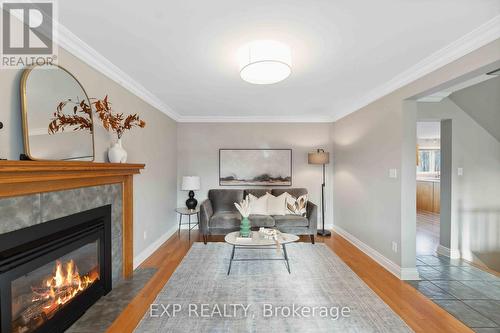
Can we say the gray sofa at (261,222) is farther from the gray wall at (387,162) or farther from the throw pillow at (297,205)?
the gray wall at (387,162)

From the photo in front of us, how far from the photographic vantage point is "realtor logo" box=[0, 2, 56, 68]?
1.54 meters

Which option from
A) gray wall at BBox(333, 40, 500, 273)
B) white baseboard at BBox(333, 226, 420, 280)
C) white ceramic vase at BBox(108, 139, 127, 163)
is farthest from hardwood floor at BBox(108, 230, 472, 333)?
white ceramic vase at BBox(108, 139, 127, 163)

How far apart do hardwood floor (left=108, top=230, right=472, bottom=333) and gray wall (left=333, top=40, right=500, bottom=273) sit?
0.29 meters

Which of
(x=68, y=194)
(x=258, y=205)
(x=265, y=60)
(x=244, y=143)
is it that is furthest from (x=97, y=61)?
(x=258, y=205)

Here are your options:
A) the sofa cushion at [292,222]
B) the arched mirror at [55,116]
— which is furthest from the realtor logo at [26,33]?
the sofa cushion at [292,222]

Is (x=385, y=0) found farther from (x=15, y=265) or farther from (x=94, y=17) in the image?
(x=15, y=265)

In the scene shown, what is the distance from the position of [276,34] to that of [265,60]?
0.71 ft

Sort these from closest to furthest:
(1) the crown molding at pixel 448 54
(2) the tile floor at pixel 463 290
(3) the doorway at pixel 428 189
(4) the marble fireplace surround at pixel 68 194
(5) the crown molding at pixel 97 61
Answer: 1. (4) the marble fireplace surround at pixel 68 194
2. (1) the crown molding at pixel 448 54
3. (5) the crown molding at pixel 97 61
4. (2) the tile floor at pixel 463 290
5. (3) the doorway at pixel 428 189

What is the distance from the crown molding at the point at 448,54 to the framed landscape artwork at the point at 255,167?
2267 millimetres

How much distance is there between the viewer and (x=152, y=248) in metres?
3.61

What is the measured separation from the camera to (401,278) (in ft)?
9.22

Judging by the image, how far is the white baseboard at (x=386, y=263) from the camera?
9.23ft

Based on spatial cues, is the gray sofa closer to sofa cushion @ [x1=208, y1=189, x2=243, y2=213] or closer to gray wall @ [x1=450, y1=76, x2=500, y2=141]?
sofa cushion @ [x1=208, y1=189, x2=243, y2=213]

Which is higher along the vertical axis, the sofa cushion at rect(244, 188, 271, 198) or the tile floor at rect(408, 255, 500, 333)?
the sofa cushion at rect(244, 188, 271, 198)
